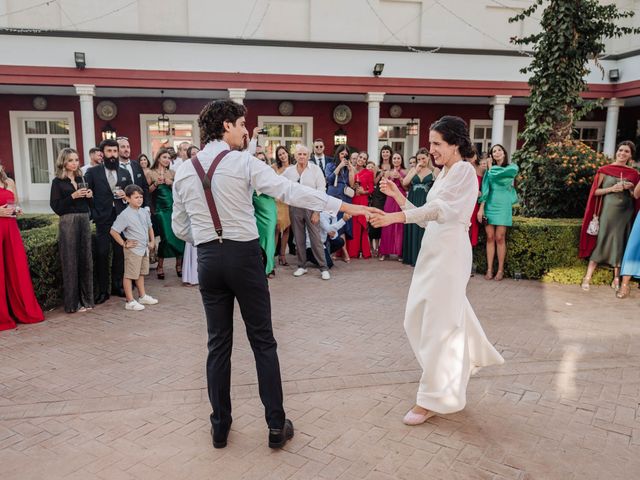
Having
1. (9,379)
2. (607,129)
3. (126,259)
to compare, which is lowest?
(9,379)

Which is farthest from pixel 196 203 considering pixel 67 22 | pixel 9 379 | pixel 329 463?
pixel 67 22

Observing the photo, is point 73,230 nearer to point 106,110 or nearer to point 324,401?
point 324,401

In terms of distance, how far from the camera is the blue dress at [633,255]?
6.61 metres

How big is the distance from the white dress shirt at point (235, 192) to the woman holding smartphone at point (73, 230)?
11.3 feet

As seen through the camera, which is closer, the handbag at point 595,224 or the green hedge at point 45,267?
the green hedge at point 45,267

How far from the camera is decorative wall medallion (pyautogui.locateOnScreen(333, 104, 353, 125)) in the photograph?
1778cm

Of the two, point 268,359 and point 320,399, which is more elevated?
point 268,359

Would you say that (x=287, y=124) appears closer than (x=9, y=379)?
No

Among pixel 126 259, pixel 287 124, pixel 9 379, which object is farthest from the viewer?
pixel 287 124

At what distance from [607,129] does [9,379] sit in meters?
17.9

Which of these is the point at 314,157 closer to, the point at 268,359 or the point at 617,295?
the point at 617,295

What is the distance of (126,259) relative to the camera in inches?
245

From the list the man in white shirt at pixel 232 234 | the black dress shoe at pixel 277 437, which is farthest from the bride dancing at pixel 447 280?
the black dress shoe at pixel 277 437

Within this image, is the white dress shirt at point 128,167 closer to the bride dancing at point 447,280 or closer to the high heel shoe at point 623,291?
the bride dancing at point 447,280
